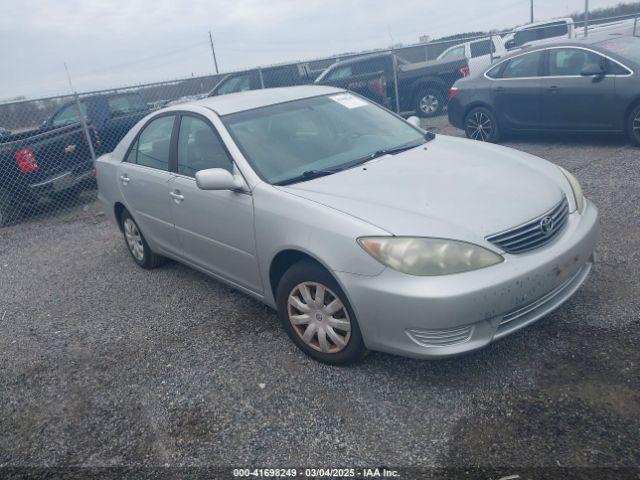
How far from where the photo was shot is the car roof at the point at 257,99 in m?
4.24

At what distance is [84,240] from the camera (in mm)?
7203

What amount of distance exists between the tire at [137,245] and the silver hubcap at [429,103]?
9549 mm

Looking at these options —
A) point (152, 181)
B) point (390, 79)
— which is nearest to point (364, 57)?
point (390, 79)

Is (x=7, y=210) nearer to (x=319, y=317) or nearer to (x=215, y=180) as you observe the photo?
(x=215, y=180)

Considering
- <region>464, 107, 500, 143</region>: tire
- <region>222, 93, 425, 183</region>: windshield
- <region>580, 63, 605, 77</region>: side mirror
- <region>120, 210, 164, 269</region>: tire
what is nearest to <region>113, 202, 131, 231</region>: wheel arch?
<region>120, 210, 164, 269</region>: tire

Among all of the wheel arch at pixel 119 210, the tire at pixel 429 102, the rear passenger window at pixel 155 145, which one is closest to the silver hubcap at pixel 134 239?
the wheel arch at pixel 119 210

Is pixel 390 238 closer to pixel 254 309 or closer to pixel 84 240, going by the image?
pixel 254 309

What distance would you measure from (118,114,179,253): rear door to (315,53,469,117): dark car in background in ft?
28.3

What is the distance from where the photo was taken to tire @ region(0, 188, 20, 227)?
844cm

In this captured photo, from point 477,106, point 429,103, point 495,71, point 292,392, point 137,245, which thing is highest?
point 495,71

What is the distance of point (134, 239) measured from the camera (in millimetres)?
5562

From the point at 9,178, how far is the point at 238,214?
601 centimetres

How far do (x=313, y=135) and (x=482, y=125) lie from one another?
596 centimetres

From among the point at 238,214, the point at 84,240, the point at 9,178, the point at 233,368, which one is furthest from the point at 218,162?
the point at 9,178
